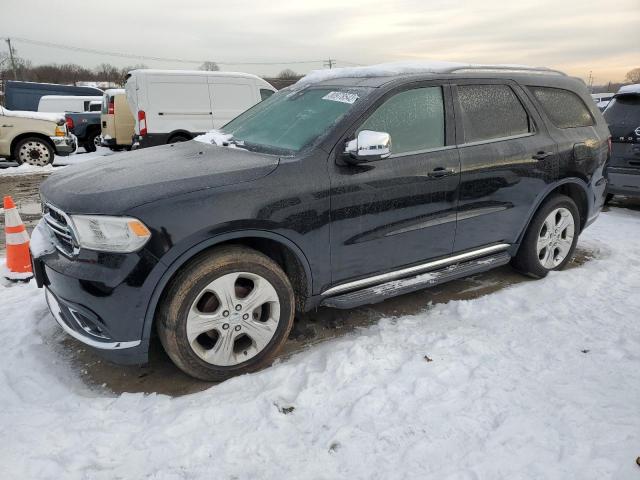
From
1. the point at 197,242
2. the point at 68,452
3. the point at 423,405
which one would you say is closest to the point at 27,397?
the point at 68,452

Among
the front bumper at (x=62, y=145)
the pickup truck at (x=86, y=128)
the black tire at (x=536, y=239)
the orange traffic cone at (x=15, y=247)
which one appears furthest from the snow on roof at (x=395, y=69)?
the pickup truck at (x=86, y=128)

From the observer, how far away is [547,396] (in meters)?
2.56

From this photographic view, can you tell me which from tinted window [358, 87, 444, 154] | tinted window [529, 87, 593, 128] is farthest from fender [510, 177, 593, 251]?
tinted window [358, 87, 444, 154]

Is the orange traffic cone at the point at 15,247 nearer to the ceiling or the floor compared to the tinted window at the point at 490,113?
nearer to the floor

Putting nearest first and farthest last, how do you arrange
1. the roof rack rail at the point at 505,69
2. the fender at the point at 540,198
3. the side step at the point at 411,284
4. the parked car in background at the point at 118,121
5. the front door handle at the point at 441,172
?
the side step at the point at 411,284 < the front door handle at the point at 441,172 < the roof rack rail at the point at 505,69 < the fender at the point at 540,198 < the parked car in background at the point at 118,121

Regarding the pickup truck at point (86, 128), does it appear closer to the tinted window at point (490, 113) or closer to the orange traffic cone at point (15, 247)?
the orange traffic cone at point (15, 247)

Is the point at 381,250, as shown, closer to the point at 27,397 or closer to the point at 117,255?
the point at 117,255

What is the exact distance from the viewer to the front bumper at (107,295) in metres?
2.43

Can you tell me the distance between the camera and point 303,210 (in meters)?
2.81

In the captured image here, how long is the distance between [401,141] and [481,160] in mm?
729

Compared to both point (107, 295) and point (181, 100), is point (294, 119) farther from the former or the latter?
point (181, 100)

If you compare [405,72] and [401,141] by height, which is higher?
[405,72]

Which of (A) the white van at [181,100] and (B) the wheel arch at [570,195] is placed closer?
(B) the wheel arch at [570,195]

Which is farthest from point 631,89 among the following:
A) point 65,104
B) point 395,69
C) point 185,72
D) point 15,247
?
point 65,104
